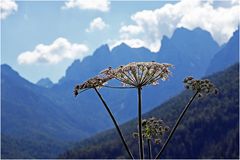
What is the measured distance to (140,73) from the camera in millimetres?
4746

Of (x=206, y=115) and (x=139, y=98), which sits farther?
(x=206, y=115)

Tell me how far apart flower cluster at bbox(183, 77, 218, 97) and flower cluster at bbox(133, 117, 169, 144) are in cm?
54

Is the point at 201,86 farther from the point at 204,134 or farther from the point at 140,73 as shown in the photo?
the point at 204,134

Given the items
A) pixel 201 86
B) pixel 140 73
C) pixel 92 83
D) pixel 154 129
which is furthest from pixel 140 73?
pixel 154 129

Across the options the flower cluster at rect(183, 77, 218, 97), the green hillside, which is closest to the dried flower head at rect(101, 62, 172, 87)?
the flower cluster at rect(183, 77, 218, 97)

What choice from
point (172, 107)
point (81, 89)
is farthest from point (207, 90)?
point (172, 107)

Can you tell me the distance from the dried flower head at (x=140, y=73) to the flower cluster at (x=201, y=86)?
43 centimetres

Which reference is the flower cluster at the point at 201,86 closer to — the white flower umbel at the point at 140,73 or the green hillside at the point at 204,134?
the white flower umbel at the point at 140,73

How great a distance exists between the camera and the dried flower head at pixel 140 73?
458 centimetres

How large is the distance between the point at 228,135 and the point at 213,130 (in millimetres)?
8380

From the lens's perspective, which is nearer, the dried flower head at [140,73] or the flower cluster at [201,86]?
the dried flower head at [140,73]

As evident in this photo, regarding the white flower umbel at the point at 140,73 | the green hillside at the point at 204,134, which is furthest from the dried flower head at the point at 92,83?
the green hillside at the point at 204,134

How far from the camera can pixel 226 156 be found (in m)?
133

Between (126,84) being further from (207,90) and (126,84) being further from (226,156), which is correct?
(226,156)
